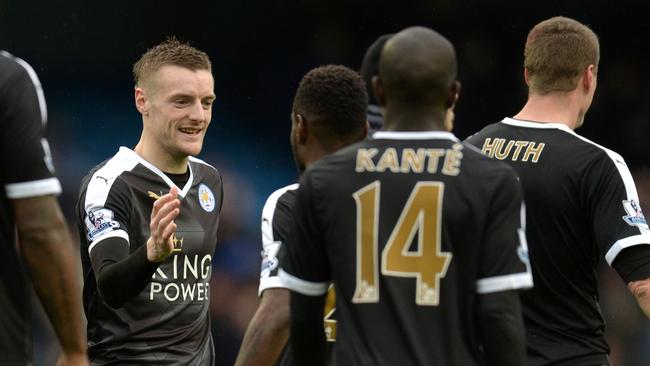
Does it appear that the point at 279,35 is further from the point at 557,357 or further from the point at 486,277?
the point at 486,277

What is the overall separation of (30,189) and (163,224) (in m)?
1.06

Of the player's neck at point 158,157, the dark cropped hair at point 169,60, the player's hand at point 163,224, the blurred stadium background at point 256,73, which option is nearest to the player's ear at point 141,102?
the dark cropped hair at point 169,60

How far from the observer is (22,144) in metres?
3.29

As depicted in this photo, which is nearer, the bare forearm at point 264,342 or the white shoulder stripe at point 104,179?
the bare forearm at point 264,342

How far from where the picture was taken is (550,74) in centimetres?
466

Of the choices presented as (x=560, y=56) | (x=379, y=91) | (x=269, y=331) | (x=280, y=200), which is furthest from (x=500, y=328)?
(x=560, y=56)

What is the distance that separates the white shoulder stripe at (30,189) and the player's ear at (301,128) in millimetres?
871

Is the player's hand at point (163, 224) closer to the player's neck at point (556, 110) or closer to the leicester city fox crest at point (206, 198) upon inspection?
the leicester city fox crest at point (206, 198)

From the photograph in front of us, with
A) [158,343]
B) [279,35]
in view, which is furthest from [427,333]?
[279,35]

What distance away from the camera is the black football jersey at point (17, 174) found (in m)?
3.29

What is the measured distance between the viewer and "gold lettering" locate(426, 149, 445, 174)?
10.4 feet

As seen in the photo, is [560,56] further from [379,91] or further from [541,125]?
[379,91]

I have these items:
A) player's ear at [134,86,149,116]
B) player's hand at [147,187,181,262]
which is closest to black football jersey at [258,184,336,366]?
player's hand at [147,187,181,262]

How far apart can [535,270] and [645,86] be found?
526 cm
